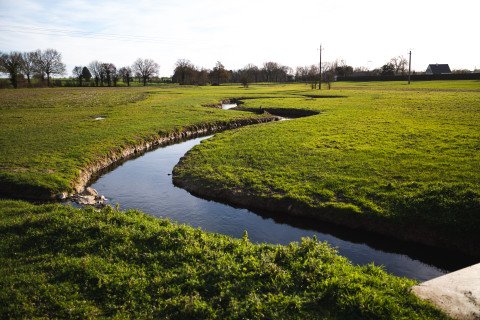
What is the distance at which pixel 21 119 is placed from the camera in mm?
40844

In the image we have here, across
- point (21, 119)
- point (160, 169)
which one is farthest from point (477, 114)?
point (21, 119)

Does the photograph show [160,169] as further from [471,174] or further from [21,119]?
[21,119]

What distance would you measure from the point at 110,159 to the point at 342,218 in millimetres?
18652

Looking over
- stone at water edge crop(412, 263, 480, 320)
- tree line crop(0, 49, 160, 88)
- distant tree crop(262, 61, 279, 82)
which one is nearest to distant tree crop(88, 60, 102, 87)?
tree line crop(0, 49, 160, 88)

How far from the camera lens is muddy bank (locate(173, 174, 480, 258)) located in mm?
14331

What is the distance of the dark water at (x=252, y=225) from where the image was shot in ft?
44.3

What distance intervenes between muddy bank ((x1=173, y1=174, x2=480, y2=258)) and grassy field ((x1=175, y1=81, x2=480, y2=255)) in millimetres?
72

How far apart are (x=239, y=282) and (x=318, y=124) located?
92.8 ft

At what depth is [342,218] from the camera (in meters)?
16.6

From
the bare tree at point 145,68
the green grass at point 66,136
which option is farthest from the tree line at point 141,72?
the green grass at point 66,136

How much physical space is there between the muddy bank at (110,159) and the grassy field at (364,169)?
605 cm

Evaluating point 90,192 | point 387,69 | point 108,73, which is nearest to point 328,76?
point 387,69

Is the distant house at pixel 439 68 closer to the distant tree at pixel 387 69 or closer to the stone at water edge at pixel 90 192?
the distant tree at pixel 387 69

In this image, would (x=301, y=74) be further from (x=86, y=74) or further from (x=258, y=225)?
(x=258, y=225)
